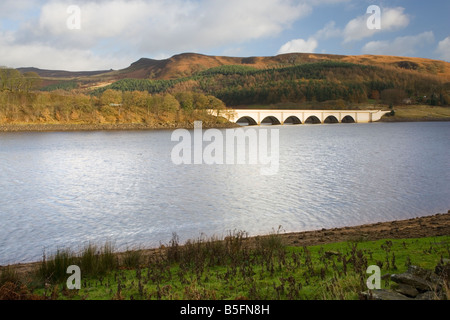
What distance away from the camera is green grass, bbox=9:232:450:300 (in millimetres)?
5535

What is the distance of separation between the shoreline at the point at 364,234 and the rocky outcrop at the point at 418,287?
4.07 meters

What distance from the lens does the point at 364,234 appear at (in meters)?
10.3

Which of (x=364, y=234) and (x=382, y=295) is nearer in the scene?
(x=382, y=295)

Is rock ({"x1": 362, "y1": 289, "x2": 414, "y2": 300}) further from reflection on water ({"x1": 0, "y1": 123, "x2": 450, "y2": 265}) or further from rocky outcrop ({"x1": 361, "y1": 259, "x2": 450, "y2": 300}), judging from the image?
reflection on water ({"x1": 0, "y1": 123, "x2": 450, "y2": 265})

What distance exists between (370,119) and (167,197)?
119m

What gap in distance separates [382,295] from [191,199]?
42.7 ft

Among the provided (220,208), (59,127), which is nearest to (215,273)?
(220,208)

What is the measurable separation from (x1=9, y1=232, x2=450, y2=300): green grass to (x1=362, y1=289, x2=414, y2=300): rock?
0.25 metres

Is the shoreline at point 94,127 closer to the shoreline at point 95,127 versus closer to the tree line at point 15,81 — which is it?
the shoreline at point 95,127

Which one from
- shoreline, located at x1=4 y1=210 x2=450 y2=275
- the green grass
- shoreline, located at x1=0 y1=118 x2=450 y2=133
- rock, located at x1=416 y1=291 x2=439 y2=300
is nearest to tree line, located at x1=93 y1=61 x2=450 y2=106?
shoreline, located at x1=0 y1=118 x2=450 y2=133

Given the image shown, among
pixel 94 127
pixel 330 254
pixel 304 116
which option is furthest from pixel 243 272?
pixel 304 116

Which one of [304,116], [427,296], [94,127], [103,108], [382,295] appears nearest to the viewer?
[427,296]

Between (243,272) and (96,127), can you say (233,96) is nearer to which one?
(96,127)

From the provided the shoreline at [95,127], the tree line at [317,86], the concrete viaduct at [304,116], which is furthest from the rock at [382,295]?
the tree line at [317,86]
